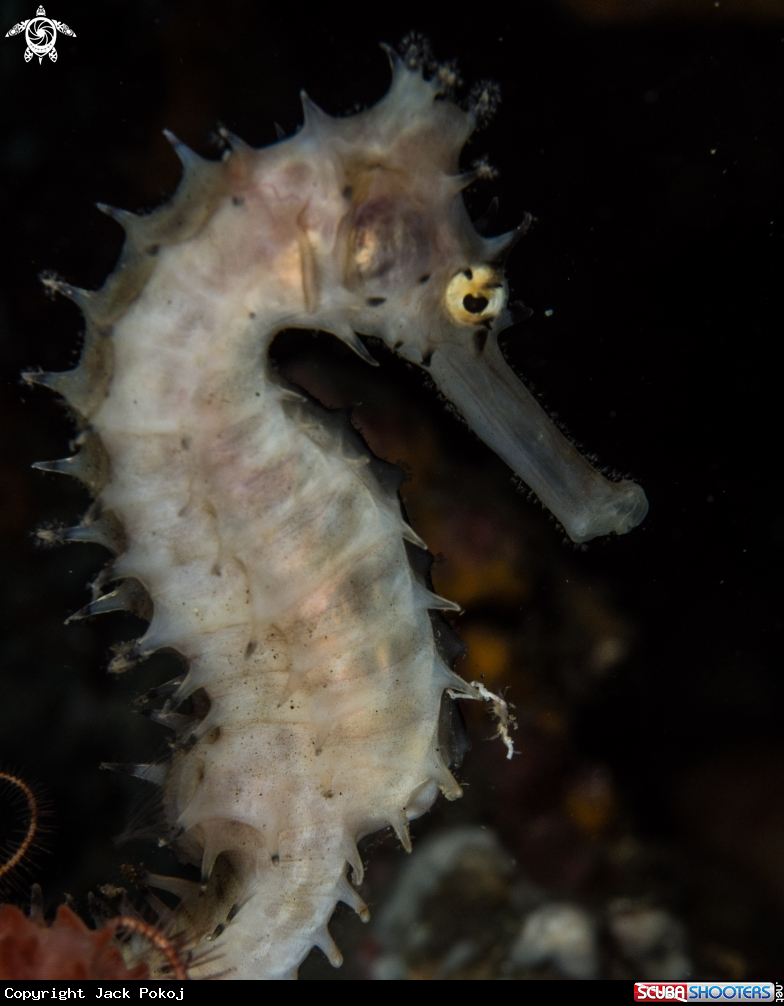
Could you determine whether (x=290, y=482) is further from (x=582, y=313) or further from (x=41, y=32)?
(x=41, y=32)

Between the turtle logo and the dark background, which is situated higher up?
the turtle logo

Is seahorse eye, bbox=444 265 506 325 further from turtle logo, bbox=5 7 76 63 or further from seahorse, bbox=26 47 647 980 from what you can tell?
turtle logo, bbox=5 7 76 63

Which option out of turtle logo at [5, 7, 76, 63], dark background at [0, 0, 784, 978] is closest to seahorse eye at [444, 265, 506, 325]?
dark background at [0, 0, 784, 978]

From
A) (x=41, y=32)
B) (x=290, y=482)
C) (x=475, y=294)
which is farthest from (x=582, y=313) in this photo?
(x=41, y=32)

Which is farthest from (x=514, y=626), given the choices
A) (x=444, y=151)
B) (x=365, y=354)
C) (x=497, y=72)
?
(x=497, y=72)

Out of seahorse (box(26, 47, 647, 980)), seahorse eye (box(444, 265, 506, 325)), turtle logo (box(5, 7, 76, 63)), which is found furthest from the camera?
turtle logo (box(5, 7, 76, 63))

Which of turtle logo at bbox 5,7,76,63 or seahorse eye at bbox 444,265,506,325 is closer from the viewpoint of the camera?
seahorse eye at bbox 444,265,506,325
